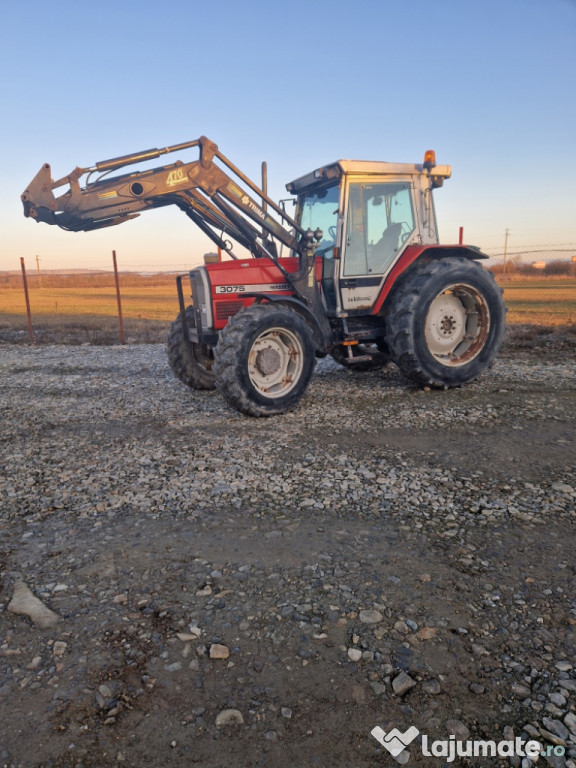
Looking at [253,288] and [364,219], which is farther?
[364,219]

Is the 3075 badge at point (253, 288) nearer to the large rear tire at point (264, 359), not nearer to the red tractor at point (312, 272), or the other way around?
the red tractor at point (312, 272)

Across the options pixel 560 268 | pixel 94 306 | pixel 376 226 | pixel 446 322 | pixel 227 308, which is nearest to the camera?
pixel 227 308

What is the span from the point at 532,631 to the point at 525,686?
1.22ft

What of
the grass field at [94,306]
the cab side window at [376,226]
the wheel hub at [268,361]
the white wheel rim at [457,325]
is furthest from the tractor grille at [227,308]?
the grass field at [94,306]

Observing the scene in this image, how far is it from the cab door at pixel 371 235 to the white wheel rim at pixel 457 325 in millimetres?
930

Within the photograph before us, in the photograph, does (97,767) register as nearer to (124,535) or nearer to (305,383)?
(124,535)

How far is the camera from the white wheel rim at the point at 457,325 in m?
7.54

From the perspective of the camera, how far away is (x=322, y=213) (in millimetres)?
7355

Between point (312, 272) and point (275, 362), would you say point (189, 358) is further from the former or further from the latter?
point (312, 272)

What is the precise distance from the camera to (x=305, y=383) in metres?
6.65

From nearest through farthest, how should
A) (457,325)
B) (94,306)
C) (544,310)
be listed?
(457,325)
(544,310)
(94,306)

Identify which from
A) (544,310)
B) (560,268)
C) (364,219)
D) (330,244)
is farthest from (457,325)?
(560,268)

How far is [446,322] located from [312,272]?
6.87ft

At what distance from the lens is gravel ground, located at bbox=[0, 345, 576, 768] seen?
2.06 meters
